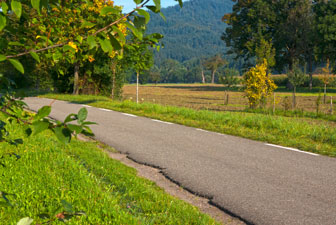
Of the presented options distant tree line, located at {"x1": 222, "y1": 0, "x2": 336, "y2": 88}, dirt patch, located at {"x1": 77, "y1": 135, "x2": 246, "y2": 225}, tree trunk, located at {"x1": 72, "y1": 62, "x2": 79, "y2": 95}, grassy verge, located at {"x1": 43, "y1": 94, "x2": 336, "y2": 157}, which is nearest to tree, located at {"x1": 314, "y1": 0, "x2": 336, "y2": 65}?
distant tree line, located at {"x1": 222, "y1": 0, "x2": 336, "y2": 88}

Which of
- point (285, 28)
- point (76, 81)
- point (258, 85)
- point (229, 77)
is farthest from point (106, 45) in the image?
point (285, 28)

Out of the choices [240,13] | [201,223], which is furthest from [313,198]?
[240,13]

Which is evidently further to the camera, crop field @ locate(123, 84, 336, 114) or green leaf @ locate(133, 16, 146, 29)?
crop field @ locate(123, 84, 336, 114)

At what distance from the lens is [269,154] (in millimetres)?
7770

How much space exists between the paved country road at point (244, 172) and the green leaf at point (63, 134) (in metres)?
3.28

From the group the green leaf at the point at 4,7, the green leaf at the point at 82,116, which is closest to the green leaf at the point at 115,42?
the green leaf at the point at 82,116

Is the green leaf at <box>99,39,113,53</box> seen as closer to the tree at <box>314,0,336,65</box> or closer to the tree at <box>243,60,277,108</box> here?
the tree at <box>243,60,277,108</box>

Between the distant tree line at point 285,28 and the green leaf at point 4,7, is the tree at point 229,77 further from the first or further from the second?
the green leaf at point 4,7

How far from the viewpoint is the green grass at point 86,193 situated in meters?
3.91

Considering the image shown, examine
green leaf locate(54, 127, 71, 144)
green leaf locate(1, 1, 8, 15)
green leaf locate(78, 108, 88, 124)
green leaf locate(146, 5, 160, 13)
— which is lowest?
green leaf locate(54, 127, 71, 144)

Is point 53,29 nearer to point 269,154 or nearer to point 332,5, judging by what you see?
point 269,154

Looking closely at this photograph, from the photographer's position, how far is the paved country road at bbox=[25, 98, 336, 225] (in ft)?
15.3

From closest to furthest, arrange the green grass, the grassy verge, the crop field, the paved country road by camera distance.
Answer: the green grass < the paved country road < the grassy verge < the crop field

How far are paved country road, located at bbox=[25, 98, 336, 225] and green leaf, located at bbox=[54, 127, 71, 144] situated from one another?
129 inches
